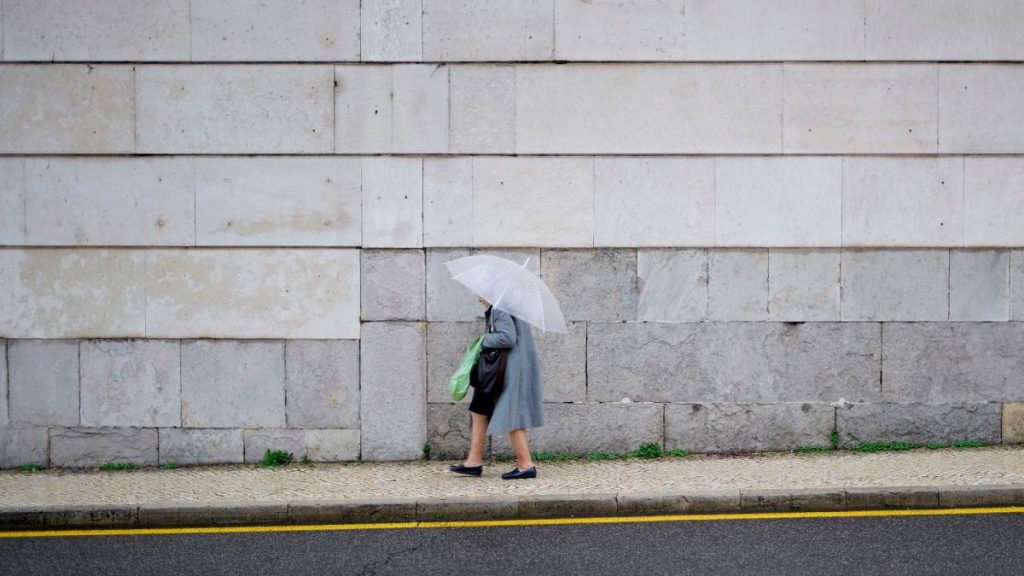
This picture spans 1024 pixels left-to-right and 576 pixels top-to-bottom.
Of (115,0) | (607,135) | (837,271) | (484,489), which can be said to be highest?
(115,0)

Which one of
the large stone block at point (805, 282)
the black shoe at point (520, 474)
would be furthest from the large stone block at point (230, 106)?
the large stone block at point (805, 282)

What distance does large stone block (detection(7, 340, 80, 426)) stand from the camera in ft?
29.0

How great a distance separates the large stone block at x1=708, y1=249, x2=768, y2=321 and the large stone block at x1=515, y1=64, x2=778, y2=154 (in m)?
0.97

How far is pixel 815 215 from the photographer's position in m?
8.90

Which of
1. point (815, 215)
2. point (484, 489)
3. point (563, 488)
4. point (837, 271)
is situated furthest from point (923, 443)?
point (484, 489)

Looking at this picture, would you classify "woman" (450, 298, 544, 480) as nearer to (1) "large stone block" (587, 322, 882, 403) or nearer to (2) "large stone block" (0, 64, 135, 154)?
(1) "large stone block" (587, 322, 882, 403)

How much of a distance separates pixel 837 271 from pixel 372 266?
424 cm

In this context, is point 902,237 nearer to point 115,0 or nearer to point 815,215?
point 815,215

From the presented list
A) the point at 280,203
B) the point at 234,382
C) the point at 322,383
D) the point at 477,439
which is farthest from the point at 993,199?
the point at 234,382

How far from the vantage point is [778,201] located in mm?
8891

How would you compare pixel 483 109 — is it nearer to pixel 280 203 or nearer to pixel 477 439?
pixel 280 203

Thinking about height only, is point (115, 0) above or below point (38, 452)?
above

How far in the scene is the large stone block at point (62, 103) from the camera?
8.79 meters

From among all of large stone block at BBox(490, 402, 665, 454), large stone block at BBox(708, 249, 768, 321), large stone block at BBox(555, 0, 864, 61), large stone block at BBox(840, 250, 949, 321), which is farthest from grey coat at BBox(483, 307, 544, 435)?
large stone block at BBox(840, 250, 949, 321)
